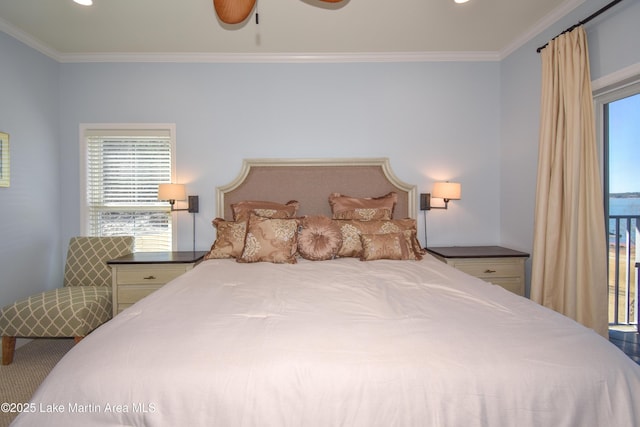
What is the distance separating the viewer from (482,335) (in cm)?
112

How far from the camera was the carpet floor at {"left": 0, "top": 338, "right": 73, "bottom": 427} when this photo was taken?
1999 millimetres

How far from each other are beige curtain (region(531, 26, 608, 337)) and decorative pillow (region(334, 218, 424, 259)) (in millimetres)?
945

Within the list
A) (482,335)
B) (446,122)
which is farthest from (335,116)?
(482,335)

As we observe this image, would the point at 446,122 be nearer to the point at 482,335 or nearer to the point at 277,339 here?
the point at 482,335

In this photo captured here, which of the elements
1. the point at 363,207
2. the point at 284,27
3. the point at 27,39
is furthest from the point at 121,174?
the point at 363,207

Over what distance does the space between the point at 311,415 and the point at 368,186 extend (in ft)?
8.32

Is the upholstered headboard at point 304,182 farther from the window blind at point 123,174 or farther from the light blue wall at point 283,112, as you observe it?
the window blind at point 123,174

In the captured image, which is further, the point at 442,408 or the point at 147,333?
the point at 147,333

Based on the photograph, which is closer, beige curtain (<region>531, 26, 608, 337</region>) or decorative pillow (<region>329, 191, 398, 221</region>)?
beige curtain (<region>531, 26, 608, 337</region>)

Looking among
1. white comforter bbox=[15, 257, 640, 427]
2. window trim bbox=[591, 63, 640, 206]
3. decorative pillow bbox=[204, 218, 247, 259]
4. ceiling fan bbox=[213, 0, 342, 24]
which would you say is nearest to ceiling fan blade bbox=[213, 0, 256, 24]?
ceiling fan bbox=[213, 0, 342, 24]

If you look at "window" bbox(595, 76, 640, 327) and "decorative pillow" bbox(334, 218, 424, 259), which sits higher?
"window" bbox(595, 76, 640, 327)

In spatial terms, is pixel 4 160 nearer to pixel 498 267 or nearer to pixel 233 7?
pixel 233 7

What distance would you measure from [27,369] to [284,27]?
3.30m

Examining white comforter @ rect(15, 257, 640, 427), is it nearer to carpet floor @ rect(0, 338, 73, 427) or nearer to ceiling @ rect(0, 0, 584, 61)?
carpet floor @ rect(0, 338, 73, 427)
